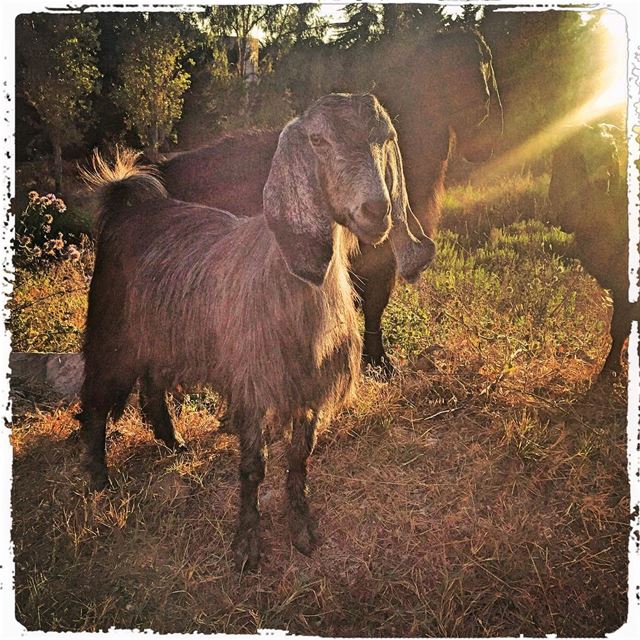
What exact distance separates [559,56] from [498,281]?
2321 millimetres

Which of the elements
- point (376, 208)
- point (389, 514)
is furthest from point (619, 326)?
point (376, 208)

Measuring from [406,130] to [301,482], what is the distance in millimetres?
2853

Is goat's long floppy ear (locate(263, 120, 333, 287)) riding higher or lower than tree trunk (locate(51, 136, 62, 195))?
higher

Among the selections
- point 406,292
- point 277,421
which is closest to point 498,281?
point 406,292

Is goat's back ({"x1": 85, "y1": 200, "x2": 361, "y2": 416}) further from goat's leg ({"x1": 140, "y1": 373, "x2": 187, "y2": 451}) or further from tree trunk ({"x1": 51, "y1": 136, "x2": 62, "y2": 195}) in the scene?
tree trunk ({"x1": 51, "y1": 136, "x2": 62, "y2": 195})

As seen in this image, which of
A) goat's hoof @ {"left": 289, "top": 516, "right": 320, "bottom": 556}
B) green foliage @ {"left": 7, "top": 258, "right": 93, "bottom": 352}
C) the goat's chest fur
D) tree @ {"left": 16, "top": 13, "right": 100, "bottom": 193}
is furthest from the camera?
green foliage @ {"left": 7, "top": 258, "right": 93, "bottom": 352}

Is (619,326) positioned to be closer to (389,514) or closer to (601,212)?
(601,212)

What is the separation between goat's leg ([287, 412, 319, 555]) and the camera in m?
3.06

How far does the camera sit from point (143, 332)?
338 cm

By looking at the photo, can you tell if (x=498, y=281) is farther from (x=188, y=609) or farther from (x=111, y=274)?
(x=188, y=609)

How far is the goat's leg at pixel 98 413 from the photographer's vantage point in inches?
144

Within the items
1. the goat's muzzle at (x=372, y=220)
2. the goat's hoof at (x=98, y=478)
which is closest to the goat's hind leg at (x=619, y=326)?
the goat's muzzle at (x=372, y=220)

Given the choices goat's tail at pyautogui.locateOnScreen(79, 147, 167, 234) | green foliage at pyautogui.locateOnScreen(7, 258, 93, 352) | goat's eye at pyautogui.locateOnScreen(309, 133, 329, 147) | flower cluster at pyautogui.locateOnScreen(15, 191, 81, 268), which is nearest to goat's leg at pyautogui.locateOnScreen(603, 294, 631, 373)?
goat's eye at pyautogui.locateOnScreen(309, 133, 329, 147)

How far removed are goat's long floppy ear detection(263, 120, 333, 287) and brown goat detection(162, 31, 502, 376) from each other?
1.98 metres
